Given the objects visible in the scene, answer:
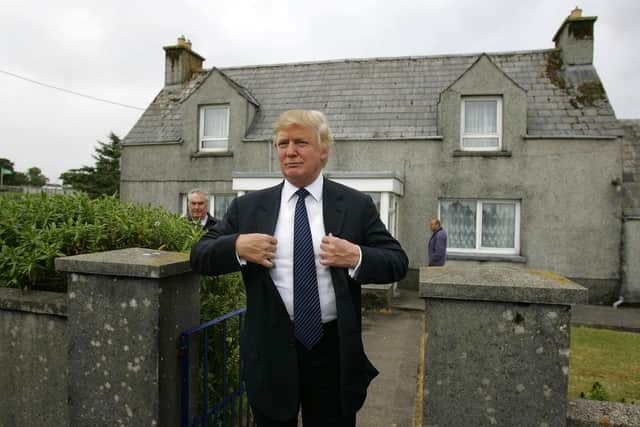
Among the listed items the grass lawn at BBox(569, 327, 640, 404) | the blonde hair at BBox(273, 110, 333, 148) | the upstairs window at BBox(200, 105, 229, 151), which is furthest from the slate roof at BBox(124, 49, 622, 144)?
the blonde hair at BBox(273, 110, 333, 148)

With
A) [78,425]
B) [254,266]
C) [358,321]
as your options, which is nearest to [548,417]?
[358,321]

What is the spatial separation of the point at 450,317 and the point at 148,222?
7.62ft

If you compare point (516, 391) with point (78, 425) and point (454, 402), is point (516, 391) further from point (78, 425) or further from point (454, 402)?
point (78, 425)

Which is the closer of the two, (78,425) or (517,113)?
(78,425)

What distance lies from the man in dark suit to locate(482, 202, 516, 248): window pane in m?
10.7

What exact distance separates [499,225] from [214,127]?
9.35 meters

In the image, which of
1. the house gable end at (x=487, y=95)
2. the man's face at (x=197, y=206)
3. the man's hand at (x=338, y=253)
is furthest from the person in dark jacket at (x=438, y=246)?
the man's hand at (x=338, y=253)

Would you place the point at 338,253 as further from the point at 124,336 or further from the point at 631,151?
the point at 631,151

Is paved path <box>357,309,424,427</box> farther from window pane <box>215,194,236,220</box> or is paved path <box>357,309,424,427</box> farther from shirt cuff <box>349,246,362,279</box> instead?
window pane <box>215,194,236,220</box>

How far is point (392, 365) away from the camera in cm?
598

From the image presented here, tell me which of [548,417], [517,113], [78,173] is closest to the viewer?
[548,417]

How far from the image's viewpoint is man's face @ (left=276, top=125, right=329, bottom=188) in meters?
2.09

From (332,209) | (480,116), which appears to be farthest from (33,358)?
(480,116)

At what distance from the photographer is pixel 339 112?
13.5 metres
